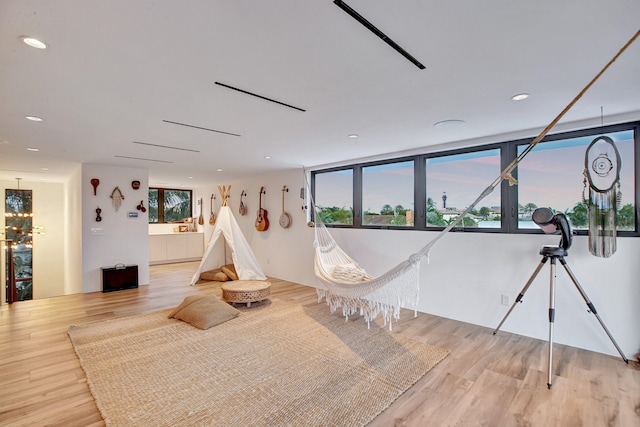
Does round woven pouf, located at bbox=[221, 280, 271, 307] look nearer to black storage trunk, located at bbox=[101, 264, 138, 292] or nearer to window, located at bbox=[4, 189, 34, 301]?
black storage trunk, located at bbox=[101, 264, 138, 292]

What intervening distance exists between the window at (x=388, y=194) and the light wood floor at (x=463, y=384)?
1.44m

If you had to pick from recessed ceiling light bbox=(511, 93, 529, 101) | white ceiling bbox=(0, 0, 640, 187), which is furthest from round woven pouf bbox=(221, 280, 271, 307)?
recessed ceiling light bbox=(511, 93, 529, 101)

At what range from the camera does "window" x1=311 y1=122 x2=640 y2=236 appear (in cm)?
275

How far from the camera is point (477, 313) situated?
3465 millimetres

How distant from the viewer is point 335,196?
520 centimetres

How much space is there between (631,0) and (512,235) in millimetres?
2423

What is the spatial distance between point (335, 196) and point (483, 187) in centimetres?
234

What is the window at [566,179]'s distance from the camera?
8.83 ft

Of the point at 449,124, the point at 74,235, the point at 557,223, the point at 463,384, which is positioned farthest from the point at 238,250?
the point at 557,223

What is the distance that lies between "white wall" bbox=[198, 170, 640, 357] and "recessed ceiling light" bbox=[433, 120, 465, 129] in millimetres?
1313

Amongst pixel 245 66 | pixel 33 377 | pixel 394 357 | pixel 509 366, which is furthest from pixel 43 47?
pixel 509 366

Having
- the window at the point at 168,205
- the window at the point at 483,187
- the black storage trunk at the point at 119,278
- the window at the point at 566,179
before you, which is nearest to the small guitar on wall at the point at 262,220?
the window at the point at 483,187

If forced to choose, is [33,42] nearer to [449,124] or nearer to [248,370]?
[248,370]

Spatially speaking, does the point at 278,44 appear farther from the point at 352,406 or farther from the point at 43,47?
the point at 352,406
